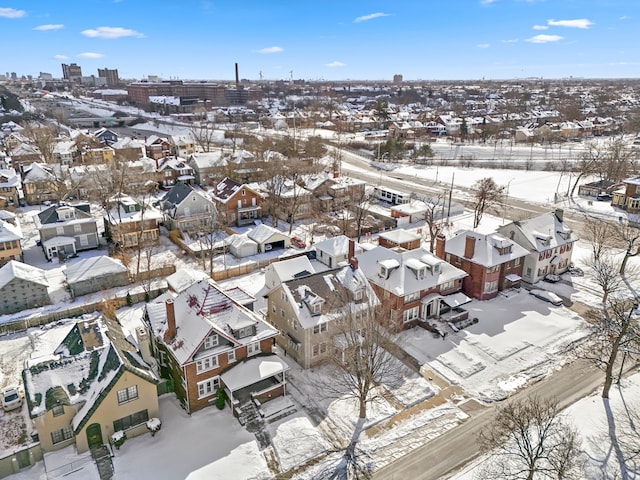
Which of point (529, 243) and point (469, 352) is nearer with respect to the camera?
point (469, 352)

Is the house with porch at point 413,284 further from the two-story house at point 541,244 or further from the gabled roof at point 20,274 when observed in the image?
the gabled roof at point 20,274

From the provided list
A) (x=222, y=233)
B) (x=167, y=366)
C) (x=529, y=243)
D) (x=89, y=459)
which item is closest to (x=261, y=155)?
(x=222, y=233)

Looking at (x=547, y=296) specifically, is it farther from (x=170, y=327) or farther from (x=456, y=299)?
(x=170, y=327)

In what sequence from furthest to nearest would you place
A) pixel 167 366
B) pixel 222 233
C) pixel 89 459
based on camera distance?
pixel 222 233
pixel 167 366
pixel 89 459

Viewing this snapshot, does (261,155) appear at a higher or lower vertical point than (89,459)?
higher

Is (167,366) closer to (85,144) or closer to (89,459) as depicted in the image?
(89,459)

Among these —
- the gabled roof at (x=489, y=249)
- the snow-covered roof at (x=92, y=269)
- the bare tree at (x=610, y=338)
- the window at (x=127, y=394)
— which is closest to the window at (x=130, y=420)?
the window at (x=127, y=394)
